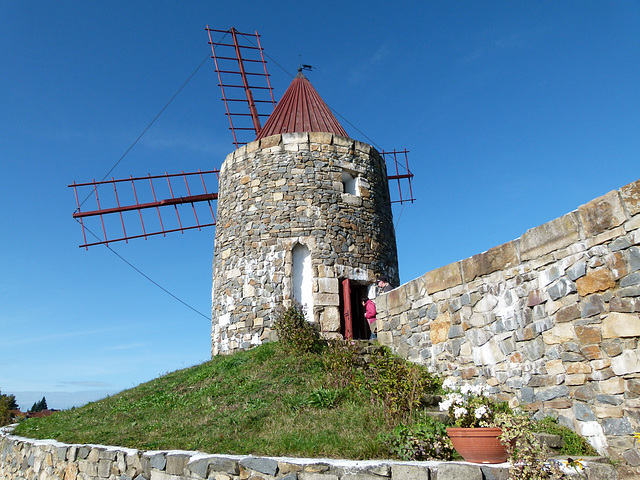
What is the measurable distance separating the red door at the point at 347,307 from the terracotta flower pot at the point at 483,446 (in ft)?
18.1

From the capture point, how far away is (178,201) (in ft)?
48.9

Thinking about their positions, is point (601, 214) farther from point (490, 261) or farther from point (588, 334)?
point (490, 261)

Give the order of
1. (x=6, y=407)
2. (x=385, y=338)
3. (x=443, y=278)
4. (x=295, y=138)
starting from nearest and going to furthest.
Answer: (x=443, y=278) → (x=385, y=338) → (x=295, y=138) → (x=6, y=407)

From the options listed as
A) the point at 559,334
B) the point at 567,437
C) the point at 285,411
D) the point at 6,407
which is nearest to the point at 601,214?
the point at 559,334

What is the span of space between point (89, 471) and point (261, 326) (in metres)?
4.46

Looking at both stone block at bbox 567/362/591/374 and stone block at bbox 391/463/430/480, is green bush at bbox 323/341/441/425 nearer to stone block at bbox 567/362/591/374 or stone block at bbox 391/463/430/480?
stone block at bbox 391/463/430/480

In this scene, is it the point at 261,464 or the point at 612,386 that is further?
the point at 261,464

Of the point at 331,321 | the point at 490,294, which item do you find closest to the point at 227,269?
the point at 331,321

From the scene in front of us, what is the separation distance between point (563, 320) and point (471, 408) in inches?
49.8

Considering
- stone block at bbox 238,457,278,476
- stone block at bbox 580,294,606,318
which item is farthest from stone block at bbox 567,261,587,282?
stone block at bbox 238,457,278,476

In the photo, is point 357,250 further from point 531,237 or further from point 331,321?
point 531,237

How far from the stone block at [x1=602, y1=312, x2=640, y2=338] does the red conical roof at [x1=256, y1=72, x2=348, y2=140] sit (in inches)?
346

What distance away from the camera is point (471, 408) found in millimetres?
4871

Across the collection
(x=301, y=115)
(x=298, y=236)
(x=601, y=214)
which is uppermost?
(x=301, y=115)
